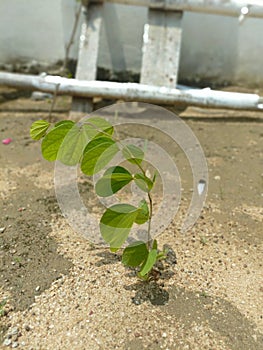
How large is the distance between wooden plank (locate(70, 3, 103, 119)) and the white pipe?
103 millimetres

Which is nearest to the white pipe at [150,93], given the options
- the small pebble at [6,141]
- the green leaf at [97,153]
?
the small pebble at [6,141]

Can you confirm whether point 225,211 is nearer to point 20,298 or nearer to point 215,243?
point 215,243

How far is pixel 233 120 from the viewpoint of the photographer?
274 centimetres

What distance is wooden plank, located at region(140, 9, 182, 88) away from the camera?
2744 millimetres

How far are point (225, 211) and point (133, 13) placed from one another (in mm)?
1768

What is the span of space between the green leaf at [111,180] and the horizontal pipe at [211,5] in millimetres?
1859

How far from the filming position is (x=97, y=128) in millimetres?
1141

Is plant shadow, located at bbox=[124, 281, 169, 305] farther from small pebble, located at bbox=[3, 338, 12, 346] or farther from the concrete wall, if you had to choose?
the concrete wall

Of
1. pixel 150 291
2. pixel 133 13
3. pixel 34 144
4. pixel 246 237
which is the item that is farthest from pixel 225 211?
pixel 133 13

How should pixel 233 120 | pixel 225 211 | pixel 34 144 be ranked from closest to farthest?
pixel 225 211
pixel 34 144
pixel 233 120

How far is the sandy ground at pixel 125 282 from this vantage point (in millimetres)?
1280

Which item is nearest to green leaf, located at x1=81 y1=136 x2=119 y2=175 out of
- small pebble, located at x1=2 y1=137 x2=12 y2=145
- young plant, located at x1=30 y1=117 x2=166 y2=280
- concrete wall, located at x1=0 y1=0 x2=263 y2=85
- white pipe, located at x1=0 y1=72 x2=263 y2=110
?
young plant, located at x1=30 y1=117 x2=166 y2=280

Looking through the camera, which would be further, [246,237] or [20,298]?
[246,237]

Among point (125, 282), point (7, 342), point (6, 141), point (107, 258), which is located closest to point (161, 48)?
point (6, 141)
